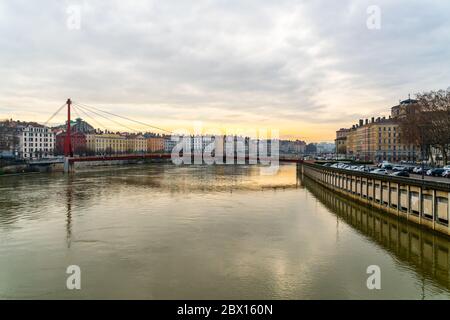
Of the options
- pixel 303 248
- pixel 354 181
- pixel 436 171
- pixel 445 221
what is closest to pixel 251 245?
pixel 303 248

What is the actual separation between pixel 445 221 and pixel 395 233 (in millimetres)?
3311

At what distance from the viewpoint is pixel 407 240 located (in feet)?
73.8

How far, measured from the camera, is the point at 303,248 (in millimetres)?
20906

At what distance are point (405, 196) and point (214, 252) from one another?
15197mm

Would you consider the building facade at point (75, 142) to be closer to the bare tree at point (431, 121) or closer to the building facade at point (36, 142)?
Result: the building facade at point (36, 142)

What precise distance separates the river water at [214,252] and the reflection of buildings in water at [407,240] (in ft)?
0.21

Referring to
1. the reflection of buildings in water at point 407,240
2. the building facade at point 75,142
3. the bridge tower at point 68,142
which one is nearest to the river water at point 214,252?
the reflection of buildings in water at point 407,240

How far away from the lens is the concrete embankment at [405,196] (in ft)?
72.3

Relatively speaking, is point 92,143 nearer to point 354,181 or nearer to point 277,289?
point 354,181

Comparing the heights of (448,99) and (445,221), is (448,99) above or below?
above

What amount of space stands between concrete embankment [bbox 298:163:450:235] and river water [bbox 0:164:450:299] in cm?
81

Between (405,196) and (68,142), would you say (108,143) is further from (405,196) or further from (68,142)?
(405,196)

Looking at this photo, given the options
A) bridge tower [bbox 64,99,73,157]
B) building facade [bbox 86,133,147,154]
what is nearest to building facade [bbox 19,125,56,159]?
building facade [bbox 86,133,147,154]

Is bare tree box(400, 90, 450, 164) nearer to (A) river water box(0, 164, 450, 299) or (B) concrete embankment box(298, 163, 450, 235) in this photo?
(B) concrete embankment box(298, 163, 450, 235)
